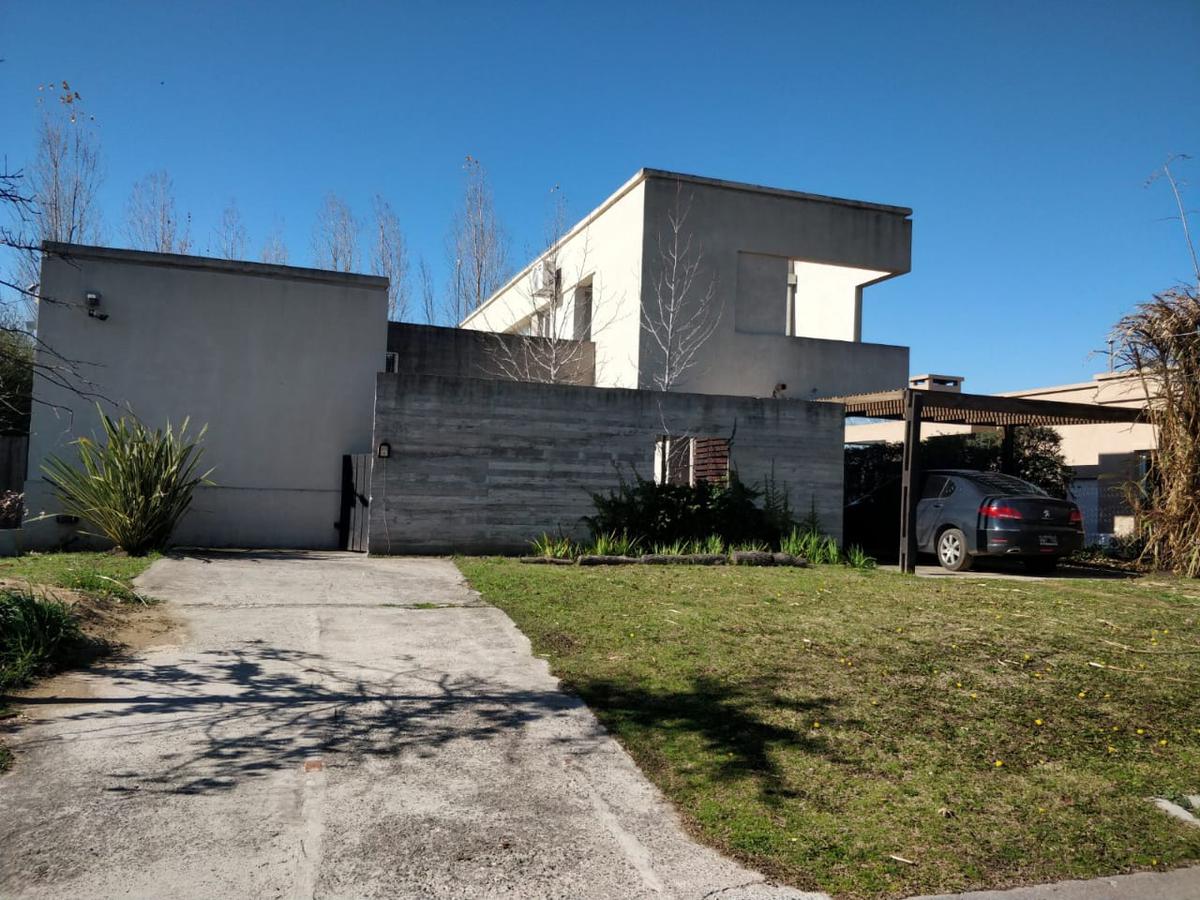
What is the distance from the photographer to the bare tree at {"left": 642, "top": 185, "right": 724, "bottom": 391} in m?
17.3

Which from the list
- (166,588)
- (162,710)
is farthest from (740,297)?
(162,710)

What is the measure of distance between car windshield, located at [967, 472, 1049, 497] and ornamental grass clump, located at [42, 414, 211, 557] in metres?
11.7

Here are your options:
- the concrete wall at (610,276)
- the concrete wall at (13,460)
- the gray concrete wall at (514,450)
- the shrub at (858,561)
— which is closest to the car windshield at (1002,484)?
the shrub at (858,561)

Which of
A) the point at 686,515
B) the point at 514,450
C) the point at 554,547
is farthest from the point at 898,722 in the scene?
the point at 514,450

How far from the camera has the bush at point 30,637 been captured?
534 cm

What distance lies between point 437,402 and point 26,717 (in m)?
8.26

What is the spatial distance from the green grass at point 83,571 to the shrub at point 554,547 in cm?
506

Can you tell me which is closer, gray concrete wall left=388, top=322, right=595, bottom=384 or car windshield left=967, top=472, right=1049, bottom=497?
car windshield left=967, top=472, right=1049, bottom=497

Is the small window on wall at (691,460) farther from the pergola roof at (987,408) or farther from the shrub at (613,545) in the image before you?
the pergola roof at (987,408)

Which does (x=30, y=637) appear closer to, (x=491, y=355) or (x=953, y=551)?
(x=953, y=551)

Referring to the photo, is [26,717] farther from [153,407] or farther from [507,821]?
[153,407]

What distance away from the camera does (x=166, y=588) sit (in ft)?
29.3

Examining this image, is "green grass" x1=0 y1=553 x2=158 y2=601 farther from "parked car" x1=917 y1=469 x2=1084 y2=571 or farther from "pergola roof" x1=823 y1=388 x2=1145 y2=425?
"parked car" x1=917 y1=469 x2=1084 y2=571

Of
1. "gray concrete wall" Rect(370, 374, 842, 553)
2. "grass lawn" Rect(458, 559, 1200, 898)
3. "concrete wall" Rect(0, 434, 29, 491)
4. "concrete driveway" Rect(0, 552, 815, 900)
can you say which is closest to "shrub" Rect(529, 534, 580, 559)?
"gray concrete wall" Rect(370, 374, 842, 553)
